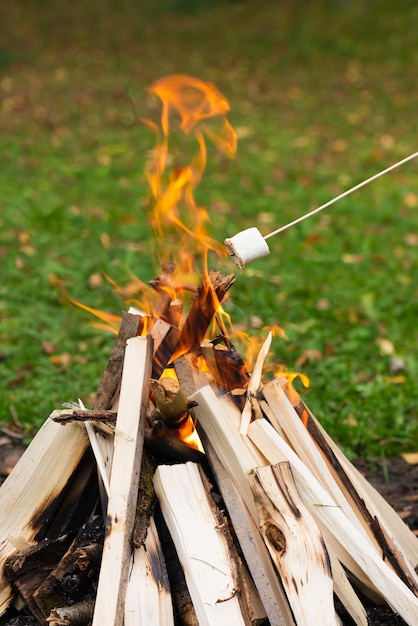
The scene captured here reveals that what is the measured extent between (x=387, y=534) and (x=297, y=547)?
1.58 ft

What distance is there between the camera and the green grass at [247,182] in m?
5.06

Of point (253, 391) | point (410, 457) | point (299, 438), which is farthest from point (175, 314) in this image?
point (410, 457)

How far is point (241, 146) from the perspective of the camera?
29.3ft

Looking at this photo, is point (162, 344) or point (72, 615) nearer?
point (72, 615)

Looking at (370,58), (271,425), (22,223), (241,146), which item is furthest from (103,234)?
(370,58)

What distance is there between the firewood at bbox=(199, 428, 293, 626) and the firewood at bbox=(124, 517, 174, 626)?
27 cm

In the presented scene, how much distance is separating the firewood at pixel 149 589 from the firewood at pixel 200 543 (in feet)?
0.29

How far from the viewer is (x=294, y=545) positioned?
2521mm

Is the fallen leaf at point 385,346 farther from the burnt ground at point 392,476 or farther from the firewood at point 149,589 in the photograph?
the firewood at point 149,589

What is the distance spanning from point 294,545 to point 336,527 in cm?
20

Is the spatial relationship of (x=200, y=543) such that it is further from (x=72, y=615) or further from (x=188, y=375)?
(x=188, y=375)

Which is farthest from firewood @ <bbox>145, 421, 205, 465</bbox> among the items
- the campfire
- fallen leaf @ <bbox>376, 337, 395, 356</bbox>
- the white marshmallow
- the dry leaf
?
the dry leaf

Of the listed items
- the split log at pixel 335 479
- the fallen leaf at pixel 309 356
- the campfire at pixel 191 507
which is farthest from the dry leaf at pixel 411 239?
the split log at pixel 335 479

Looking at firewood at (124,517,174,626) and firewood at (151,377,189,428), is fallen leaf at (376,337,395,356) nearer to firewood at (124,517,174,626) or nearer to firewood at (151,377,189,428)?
firewood at (151,377,189,428)
